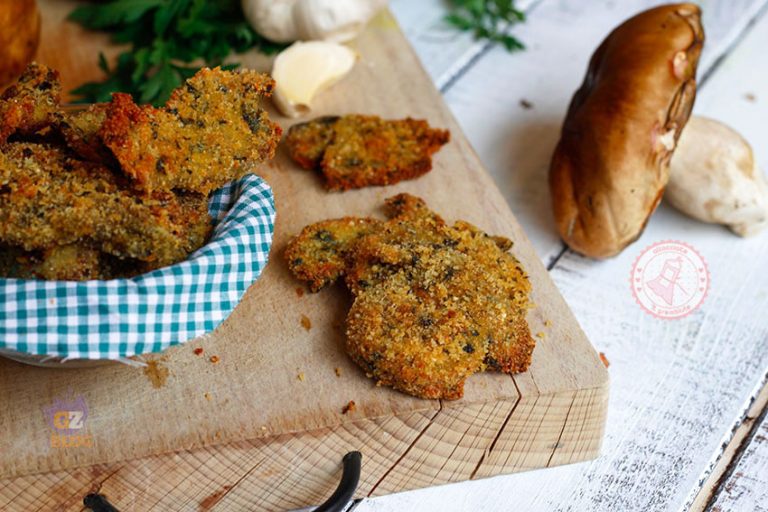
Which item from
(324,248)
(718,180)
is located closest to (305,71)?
(324,248)

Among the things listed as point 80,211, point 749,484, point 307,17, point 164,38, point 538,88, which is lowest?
point 749,484

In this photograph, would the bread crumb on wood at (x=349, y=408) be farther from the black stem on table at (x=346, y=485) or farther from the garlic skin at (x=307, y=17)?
the garlic skin at (x=307, y=17)

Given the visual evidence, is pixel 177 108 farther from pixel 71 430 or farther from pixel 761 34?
pixel 761 34

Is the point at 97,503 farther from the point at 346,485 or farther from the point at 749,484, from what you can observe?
the point at 749,484

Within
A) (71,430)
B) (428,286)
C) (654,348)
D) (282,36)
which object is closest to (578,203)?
(654,348)

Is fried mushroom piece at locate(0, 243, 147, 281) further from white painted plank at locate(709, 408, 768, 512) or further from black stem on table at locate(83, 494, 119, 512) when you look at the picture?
white painted plank at locate(709, 408, 768, 512)

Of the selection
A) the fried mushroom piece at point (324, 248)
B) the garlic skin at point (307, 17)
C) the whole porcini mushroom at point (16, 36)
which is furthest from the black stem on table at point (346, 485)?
the whole porcini mushroom at point (16, 36)

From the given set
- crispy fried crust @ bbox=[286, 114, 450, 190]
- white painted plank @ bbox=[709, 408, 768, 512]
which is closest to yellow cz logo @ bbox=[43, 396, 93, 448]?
crispy fried crust @ bbox=[286, 114, 450, 190]
